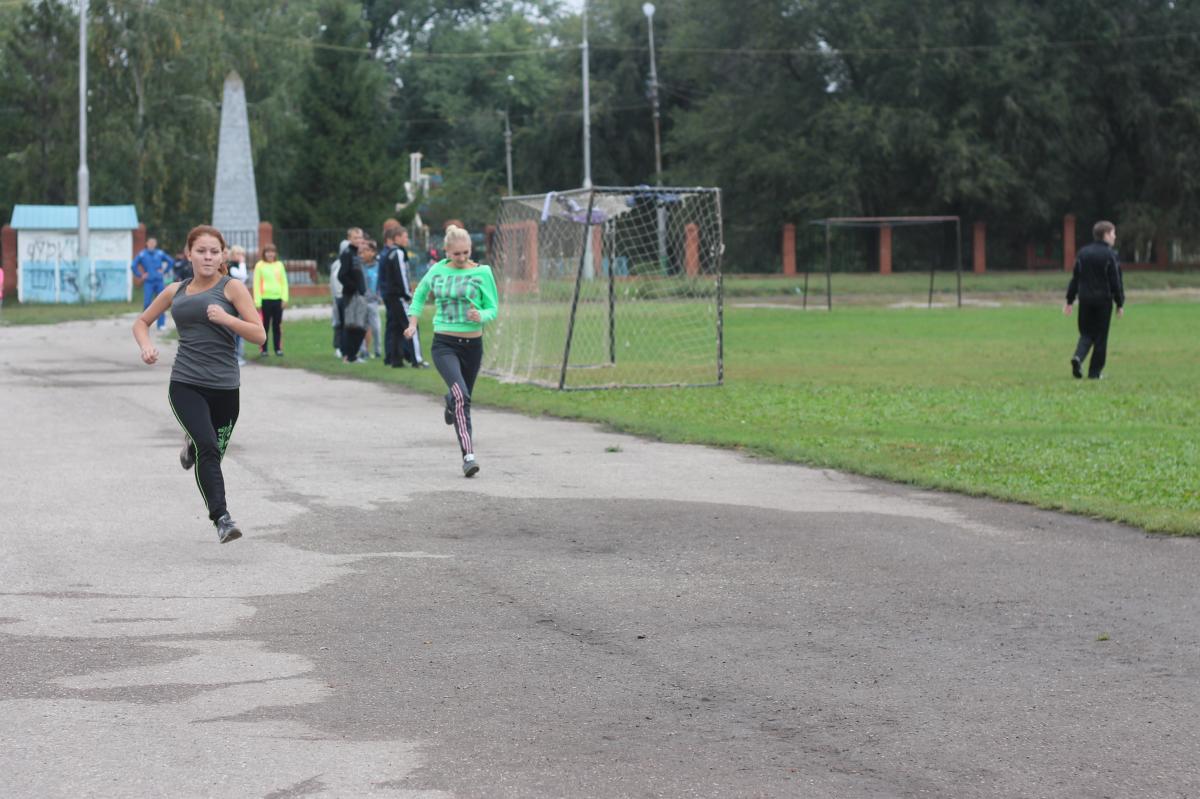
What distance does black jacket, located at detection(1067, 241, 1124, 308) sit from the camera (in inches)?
785

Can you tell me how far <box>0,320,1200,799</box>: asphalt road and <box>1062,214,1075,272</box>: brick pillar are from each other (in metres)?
54.1

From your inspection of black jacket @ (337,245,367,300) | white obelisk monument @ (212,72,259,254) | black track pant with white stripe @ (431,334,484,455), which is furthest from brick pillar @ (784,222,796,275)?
black track pant with white stripe @ (431,334,484,455)

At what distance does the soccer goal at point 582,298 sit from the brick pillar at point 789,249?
3363cm

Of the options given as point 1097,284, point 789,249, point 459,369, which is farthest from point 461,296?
point 789,249

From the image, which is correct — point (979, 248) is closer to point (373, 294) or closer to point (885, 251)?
point (885, 251)

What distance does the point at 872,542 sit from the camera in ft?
31.8

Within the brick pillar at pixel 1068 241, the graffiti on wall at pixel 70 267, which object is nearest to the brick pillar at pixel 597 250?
the graffiti on wall at pixel 70 267

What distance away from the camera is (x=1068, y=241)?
64.1m

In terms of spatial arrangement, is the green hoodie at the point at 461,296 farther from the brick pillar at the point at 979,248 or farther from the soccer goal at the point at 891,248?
the brick pillar at the point at 979,248

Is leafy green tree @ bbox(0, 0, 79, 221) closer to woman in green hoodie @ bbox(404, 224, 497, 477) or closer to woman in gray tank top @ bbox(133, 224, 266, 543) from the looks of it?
woman in green hoodie @ bbox(404, 224, 497, 477)

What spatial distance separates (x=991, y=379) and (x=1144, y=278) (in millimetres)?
39008

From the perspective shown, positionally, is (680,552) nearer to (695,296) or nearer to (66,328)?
(695,296)

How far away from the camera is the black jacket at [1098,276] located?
19.9 m

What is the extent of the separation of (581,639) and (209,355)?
10.8 feet
